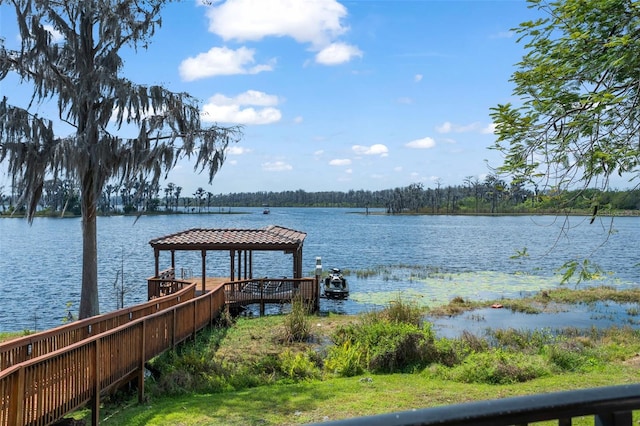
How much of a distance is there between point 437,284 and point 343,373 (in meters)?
22.6

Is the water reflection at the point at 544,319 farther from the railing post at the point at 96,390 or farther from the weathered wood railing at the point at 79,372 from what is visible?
the railing post at the point at 96,390

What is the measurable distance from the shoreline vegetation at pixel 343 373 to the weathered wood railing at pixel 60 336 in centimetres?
109

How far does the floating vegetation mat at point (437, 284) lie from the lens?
27.0 m

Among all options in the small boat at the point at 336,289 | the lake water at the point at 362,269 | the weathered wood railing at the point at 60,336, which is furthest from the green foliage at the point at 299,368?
the small boat at the point at 336,289

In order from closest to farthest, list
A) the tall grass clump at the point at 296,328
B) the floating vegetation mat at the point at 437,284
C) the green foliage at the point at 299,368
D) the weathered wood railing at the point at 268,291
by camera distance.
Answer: the green foliage at the point at 299,368 < the tall grass clump at the point at 296,328 < the weathered wood railing at the point at 268,291 < the floating vegetation mat at the point at 437,284

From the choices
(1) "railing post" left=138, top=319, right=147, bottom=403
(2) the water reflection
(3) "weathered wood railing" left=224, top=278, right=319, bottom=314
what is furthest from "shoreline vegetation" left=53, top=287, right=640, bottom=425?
(3) "weathered wood railing" left=224, top=278, right=319, bottom=314

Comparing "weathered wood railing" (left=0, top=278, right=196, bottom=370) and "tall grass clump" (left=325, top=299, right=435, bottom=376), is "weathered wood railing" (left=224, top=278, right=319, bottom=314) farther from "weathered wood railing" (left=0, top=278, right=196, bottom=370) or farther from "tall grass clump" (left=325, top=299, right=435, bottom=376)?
"tall grass clump" (left=325, top=299, right=435, bottom=376)

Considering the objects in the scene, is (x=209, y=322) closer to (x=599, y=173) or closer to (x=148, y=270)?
(x=599, y=173)

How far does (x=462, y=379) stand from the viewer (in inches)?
378

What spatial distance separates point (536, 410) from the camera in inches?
51.2

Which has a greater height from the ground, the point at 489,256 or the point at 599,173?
the point at 599,173

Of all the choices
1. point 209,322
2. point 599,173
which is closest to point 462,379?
point 599,173

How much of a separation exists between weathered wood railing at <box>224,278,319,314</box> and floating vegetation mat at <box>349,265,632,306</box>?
20.5 feet

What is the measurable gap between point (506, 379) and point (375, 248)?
48506mm
